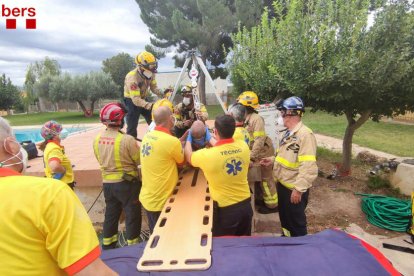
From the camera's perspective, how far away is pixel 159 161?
10.2 ft

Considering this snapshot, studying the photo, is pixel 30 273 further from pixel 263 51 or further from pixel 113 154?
pixel 263 51

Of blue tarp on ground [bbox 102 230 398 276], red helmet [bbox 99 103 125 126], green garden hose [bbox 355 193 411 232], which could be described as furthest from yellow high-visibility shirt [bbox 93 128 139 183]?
green garden hose [bbox 355 193 411 232]

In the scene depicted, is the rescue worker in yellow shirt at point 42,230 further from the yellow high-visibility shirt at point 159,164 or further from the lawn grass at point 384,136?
the lawn grass at point 384,136

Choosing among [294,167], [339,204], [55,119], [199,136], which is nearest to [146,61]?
[199,136]

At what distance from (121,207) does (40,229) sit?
294cm

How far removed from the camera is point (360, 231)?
4.49 m

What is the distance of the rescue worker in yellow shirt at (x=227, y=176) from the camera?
2896mm

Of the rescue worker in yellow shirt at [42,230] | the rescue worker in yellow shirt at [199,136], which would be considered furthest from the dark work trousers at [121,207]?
the rescue worker in yellow shirt at [42,230]

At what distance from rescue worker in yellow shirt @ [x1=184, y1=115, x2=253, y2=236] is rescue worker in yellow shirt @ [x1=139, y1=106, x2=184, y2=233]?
24cm

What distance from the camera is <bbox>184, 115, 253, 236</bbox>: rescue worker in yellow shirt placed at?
2.90m

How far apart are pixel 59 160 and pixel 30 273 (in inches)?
112

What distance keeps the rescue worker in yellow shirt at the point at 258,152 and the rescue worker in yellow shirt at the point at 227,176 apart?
1.51 metres

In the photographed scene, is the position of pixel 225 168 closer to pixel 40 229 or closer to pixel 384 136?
pixel 40 229

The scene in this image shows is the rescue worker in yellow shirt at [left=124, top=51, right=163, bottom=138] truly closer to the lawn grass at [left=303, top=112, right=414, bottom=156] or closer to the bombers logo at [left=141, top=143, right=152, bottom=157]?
the bombers logo at [left=141, top=143, right=152, bottom=157]
